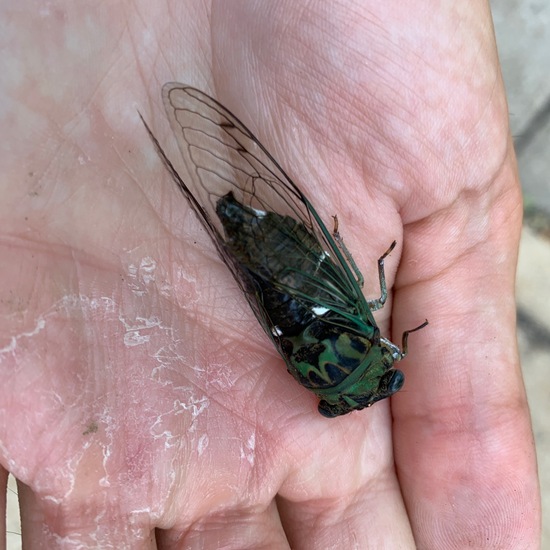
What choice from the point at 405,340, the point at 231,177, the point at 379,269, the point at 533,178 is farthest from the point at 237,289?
the point at 533,178

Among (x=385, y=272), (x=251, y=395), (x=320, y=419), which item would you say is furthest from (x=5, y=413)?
(x=385, y=272)

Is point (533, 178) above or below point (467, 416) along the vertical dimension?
above

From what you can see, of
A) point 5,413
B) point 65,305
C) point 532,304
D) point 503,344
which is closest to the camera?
point 5,413

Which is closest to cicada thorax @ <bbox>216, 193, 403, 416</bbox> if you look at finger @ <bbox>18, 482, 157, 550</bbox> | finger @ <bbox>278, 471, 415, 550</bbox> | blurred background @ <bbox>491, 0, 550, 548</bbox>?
finger @ <bbox>278, 471, 415, 550</bbox>

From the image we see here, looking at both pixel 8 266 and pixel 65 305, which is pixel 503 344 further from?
pixel 8 266

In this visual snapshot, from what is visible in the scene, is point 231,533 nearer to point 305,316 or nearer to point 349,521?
point 349,521

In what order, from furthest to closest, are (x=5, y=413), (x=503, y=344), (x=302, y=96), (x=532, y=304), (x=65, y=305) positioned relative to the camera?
(x=532, y=304) → (x=503, y=344) → (x=302, y=96) → (x=65, y=305) → (x=5, y=413)
